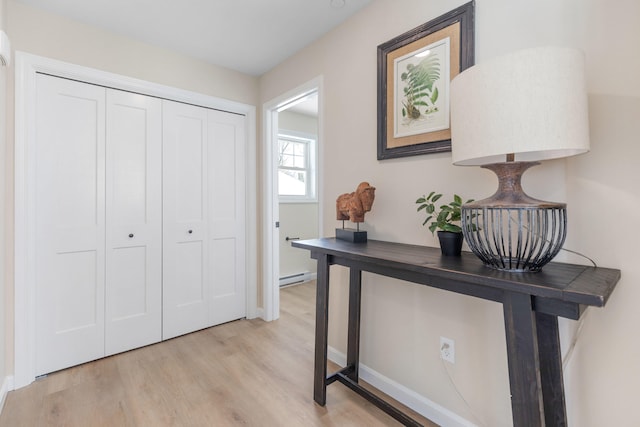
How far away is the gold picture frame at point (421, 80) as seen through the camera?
1.42 metres

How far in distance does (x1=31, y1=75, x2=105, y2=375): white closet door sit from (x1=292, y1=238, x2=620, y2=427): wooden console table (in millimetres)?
1847

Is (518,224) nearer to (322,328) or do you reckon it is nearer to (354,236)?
(354,236)

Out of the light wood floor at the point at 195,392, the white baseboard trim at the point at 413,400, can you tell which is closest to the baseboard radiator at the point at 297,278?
the light wood floor at the point at 195,392

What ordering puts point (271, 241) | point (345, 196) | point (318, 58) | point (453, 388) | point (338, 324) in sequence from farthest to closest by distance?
point (271, 241) → point (318, 58) → point (338, 324) → point (345, 196) → point (453, 388)

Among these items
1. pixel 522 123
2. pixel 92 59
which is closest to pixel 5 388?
pixel 92 59

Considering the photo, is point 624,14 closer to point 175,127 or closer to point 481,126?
point 481,126

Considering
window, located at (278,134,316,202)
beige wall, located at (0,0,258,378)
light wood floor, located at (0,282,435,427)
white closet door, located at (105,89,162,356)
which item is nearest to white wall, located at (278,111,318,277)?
window, located at (278,134,316,202)

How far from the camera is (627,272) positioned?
3.36ft

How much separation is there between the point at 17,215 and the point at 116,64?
3.96 ft

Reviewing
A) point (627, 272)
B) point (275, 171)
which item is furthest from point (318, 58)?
point (627, 272)

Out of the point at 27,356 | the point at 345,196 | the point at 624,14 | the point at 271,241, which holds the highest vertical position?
the point at 624,14

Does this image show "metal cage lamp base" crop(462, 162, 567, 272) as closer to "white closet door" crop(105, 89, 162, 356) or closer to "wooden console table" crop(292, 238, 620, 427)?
"wooden console table" crop(292, 238, 620, 427)

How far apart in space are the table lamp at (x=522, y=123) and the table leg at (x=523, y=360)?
14 cm

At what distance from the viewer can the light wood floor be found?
5.16 ft
